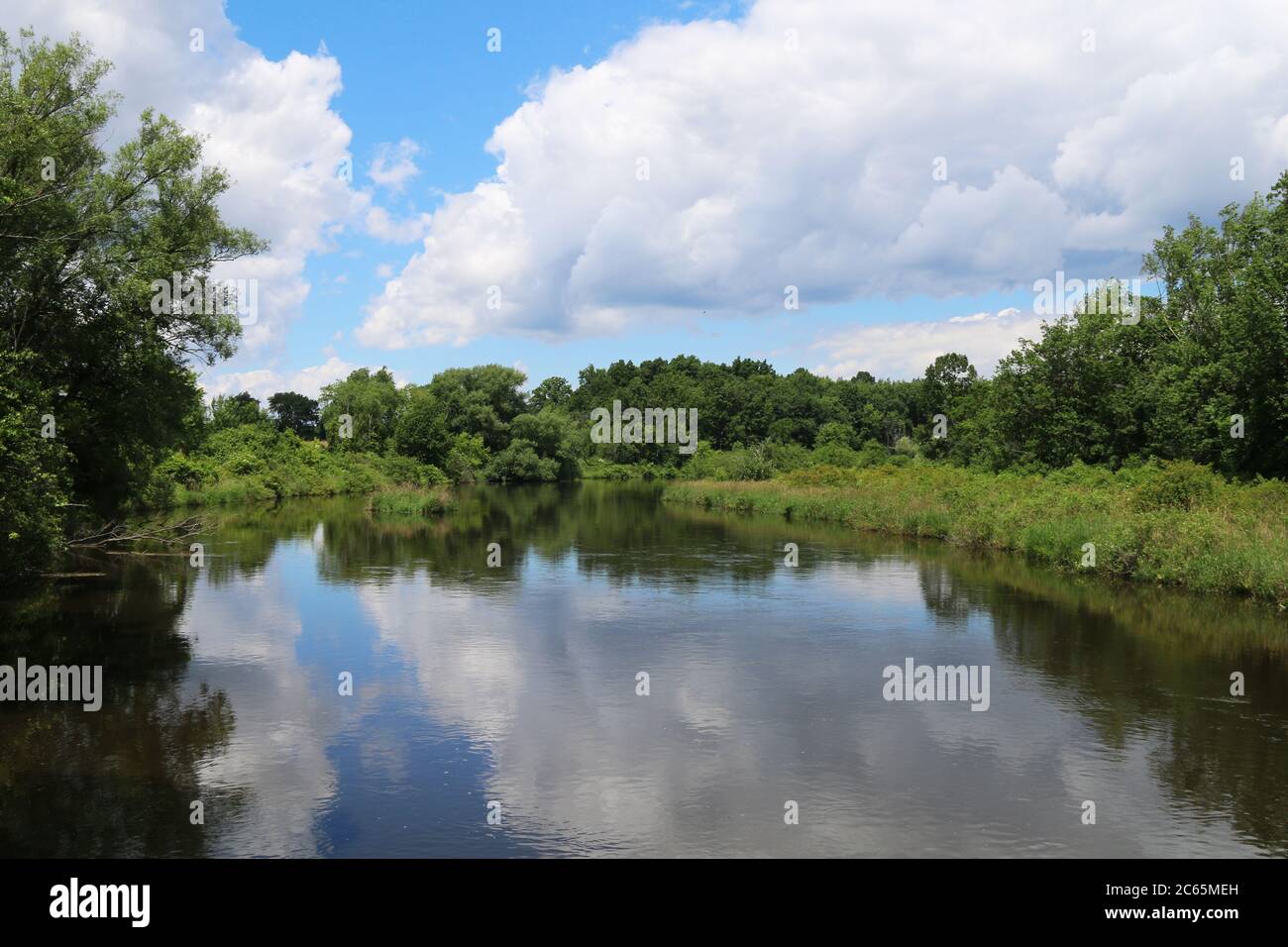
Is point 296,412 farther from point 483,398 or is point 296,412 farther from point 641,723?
point 641,723

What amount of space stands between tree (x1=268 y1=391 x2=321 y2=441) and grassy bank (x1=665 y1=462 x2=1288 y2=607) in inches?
3775

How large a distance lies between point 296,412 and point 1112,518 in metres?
115

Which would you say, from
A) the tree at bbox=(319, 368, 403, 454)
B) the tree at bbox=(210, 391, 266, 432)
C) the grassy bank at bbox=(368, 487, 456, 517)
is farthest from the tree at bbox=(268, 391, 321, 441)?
the grassy bank at bbox=(368, 487, 456, 517)

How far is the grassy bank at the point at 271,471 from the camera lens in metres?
54.2

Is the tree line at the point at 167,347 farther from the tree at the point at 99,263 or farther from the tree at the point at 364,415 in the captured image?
the tree at the point at 364,415

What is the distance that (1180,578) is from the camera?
22.7 meters

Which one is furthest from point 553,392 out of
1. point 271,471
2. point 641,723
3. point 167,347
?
point 641,723

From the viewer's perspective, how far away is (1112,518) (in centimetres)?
2628

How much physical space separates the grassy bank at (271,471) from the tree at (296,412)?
161 ft

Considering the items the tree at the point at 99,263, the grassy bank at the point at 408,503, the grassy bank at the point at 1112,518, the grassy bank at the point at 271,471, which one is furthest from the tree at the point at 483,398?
the tree at the point at 99,263
